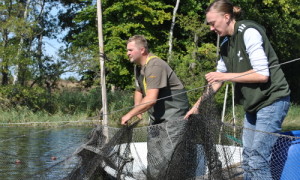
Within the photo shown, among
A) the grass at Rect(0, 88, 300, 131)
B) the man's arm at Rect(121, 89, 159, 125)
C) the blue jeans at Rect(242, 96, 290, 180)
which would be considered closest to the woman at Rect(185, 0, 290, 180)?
the blue jeans at Rect(242, 96, 290, 180)

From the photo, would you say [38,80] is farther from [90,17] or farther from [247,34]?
[247,34]

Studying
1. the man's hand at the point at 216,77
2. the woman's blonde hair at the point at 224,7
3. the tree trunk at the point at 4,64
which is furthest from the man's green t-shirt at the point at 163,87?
the tree trunk at the point at 4,64

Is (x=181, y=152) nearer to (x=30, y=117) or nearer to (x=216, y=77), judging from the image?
(x=216, y=77)

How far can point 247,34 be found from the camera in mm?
3861

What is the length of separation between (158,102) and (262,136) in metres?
1.55

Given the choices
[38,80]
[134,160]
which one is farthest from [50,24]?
[134,160]

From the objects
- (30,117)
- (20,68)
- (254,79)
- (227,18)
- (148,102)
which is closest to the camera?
(254,79)

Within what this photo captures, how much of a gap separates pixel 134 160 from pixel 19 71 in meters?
19.7

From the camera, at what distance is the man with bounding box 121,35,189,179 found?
16.6 ft

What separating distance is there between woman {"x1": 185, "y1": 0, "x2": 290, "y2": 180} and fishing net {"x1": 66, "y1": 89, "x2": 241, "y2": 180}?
513mm

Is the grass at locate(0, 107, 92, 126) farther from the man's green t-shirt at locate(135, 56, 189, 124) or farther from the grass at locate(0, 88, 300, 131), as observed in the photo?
the man's green t-shirt at locate(135, 56, 189, 124)

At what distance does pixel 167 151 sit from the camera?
17.2 feet

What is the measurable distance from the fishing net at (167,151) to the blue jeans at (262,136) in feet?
1.66

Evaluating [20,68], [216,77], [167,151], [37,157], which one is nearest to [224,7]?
[216,77]
